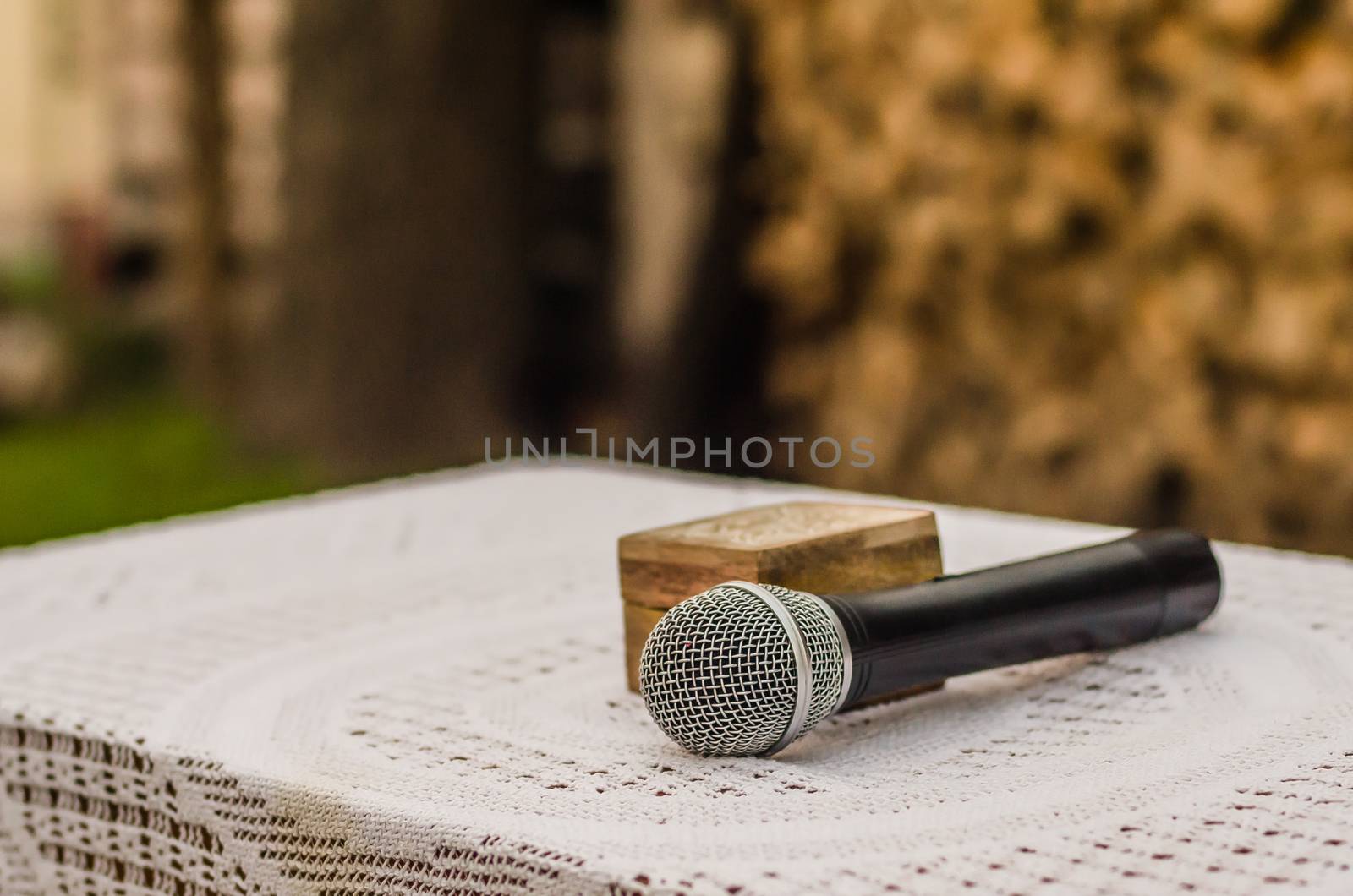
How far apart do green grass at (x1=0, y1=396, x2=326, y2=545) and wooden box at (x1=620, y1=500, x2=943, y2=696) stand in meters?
Answer: 2.80

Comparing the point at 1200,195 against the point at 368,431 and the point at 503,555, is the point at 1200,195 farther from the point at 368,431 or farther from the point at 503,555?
the point at 368,431

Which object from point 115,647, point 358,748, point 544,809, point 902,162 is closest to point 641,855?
point 544,809

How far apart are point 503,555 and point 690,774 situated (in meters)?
0.59

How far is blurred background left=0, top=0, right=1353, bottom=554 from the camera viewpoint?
2.50 meters

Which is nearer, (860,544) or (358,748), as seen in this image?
(358,748)

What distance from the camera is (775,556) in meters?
0.83

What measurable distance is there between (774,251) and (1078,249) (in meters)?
0.73

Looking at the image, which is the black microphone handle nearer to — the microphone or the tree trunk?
the microphone

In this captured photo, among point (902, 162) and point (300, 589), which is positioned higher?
point (902, 162)

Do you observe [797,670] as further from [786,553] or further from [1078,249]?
[1078,249]

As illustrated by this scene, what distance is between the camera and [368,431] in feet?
11.8

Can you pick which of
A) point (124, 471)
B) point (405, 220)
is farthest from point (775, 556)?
point (124, 471)

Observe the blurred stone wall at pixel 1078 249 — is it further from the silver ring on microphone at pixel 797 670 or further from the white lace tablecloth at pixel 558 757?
the silver ring on microphone at pixel 797 670

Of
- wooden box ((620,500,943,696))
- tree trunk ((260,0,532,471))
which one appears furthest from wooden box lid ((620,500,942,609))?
tree trunk ((260,0,532,471))
